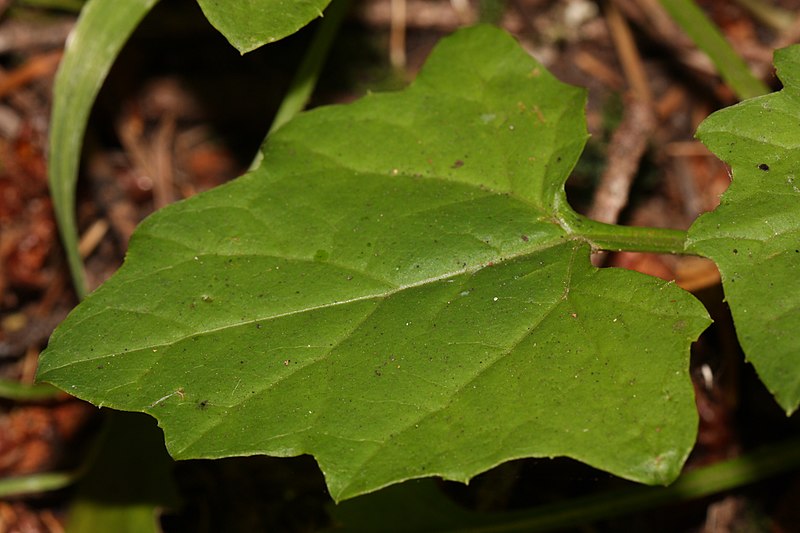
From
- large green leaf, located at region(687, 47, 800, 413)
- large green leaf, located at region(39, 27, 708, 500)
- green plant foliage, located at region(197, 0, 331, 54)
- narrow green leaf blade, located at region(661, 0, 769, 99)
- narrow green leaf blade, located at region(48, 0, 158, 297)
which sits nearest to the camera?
large green leaf, located at region(687, 47, 800, 413)

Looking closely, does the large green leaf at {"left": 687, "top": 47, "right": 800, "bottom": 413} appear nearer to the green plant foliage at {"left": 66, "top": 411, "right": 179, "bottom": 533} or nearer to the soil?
the soil

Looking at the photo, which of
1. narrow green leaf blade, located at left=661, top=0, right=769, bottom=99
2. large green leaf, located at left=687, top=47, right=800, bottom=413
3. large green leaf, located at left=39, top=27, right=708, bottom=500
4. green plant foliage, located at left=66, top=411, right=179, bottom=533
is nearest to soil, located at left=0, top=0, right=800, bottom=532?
green plant foliage, located at left=66, top=411, right=179, bottom=533

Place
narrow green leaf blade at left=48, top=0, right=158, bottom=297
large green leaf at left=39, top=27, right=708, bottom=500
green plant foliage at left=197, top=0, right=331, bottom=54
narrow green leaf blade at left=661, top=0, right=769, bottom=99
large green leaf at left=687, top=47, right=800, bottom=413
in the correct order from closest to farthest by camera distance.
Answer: large green leaf at left=687, top=47, right=800, bottom=413
large green leaf at left=39, top=27, right=708, bottom=500
green plant foliage at left=197, top=0, right=331, bottom=54
narrow green leaf blade at left=48, top=0, right=158, bottom=297
narrow green leaf blade at left=661, top=0, right=769, bottom=99

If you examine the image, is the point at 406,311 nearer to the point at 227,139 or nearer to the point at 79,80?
the point at 79,80

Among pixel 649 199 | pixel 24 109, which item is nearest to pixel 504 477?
pixel 649 199

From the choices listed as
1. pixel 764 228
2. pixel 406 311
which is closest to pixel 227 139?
pixel 406 311

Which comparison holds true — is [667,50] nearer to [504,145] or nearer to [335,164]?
[504,145]

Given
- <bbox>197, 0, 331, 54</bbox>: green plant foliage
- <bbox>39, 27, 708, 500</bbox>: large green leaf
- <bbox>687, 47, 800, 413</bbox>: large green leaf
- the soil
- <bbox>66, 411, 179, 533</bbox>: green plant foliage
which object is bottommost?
<bbox>66, 411, 179, 533</bbox>: green plant foliage

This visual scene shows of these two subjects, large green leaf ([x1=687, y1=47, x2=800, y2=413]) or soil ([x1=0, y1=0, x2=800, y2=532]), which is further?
soil ([x1=0, y1=0, x2=800, y2=532])
